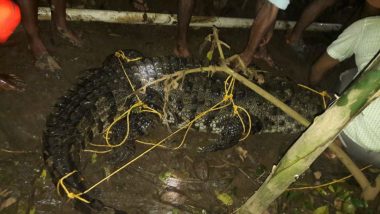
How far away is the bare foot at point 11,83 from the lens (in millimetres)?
3572

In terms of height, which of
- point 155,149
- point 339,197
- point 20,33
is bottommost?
point 339,197

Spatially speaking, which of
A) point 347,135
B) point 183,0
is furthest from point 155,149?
point 347,135

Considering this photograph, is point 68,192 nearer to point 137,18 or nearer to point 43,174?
point 43,174

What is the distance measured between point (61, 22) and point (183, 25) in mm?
1401

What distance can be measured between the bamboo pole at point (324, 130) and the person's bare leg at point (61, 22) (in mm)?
2867

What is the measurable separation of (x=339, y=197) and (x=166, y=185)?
1.84 metres

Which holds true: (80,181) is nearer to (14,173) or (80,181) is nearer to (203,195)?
(14,173)

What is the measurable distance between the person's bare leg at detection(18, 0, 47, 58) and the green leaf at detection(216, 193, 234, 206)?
7.93 feet

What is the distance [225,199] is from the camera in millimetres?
3449

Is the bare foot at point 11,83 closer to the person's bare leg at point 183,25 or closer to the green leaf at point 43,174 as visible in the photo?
the green leaf at point 43,174

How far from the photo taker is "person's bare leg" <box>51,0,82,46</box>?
12.9 feet

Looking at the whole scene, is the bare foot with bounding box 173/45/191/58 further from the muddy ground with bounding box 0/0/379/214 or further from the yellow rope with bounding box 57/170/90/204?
the yellow rope with bounding box 57/170/90/204

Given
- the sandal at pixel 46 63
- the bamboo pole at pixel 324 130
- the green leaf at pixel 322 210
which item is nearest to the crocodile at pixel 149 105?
the sandal at pixel 46 63

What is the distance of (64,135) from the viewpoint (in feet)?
10.6
